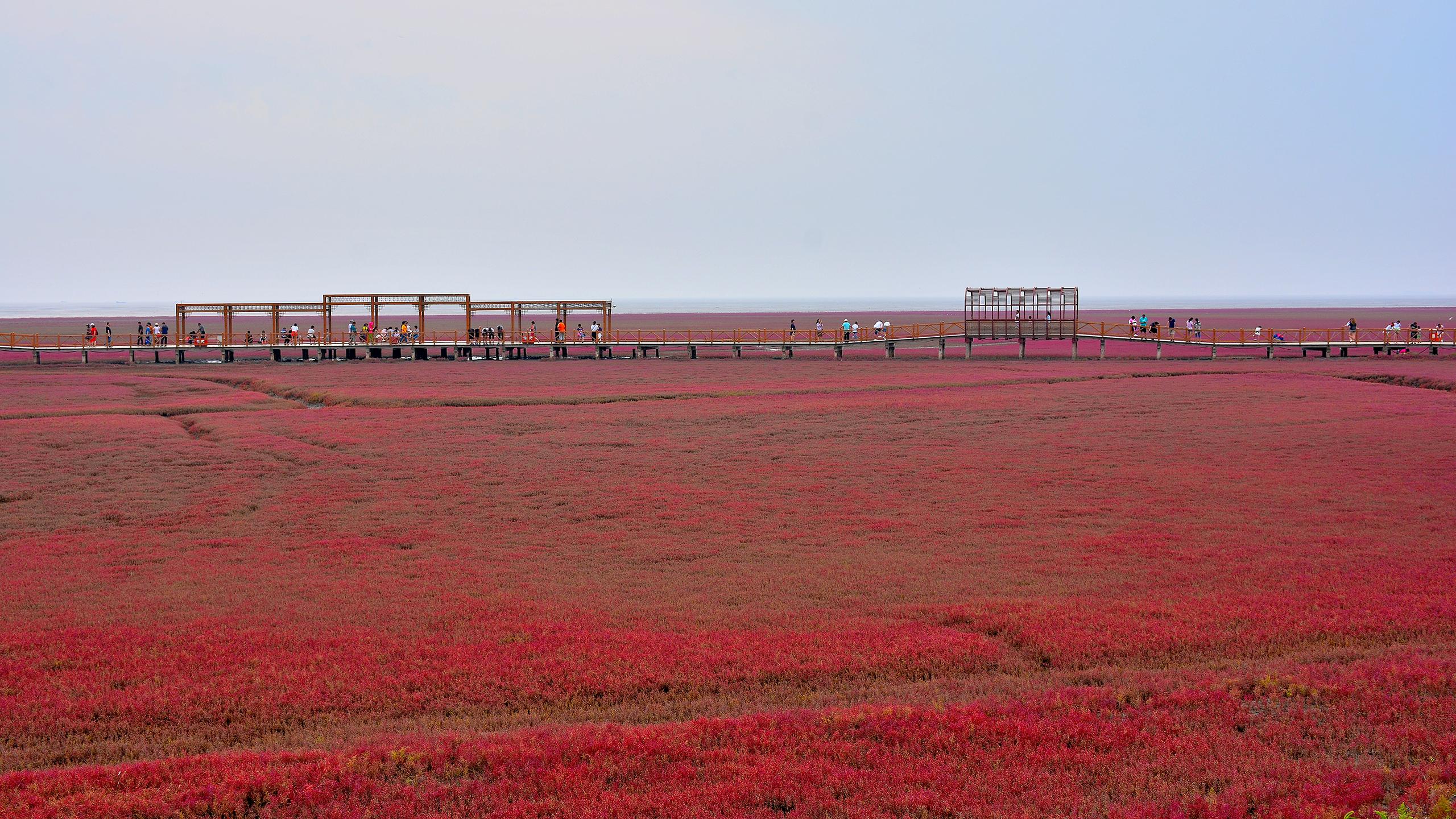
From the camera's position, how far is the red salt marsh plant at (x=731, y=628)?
841 cm

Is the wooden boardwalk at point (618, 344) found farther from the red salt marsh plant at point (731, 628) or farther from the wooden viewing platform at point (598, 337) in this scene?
the red salt marsh plant at point (731, 628)

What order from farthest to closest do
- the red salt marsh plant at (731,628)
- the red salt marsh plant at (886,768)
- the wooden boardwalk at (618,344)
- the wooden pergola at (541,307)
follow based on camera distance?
the wooden pergola at (541,307)
the wooden boardwalk at (618,344)
the red salt marsh plant at (731,628)
the red salt marsh plant at (886,768)

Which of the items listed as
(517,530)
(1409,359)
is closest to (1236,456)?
(517,530)

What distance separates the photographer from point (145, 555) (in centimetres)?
1619

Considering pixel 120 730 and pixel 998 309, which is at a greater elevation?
pixel 998 309

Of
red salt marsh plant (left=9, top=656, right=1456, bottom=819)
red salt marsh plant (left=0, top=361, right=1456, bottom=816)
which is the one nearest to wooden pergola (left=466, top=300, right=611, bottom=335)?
red salt marsh plant (left=0, top=361, right=1456, bottom=816)

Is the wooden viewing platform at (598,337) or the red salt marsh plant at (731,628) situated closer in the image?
the red salt marsh plant at (731,628)

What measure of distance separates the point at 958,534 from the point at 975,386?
24.8 meters

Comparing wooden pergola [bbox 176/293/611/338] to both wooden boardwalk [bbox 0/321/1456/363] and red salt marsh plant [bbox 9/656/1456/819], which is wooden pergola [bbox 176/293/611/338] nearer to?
wooden boardwalk [bbox 0/321/1456/363]

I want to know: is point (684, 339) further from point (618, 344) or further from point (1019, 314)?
point (1019, 314)

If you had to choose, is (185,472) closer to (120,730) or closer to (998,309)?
(120,730)

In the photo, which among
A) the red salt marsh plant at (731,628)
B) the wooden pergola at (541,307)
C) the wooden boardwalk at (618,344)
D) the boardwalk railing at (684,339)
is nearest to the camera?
the red salt marsh plant at (731,628)

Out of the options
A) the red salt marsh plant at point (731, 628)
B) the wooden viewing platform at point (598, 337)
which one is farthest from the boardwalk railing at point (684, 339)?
the red salt marsh plant at point (731, 628)

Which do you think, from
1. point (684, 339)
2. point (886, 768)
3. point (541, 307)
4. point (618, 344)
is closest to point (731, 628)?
point (886, 768)
